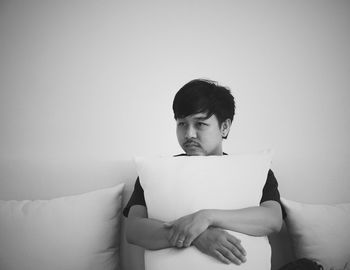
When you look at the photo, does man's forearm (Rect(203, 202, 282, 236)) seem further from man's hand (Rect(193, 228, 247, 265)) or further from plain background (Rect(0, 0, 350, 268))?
plain background (Rect(0, 0, 350, 268))

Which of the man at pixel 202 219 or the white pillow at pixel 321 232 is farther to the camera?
the white pillow at pixel 321 232

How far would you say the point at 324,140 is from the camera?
3.55 ft

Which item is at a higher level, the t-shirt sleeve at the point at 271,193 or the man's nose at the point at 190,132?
the man's nose at the point at 190,132

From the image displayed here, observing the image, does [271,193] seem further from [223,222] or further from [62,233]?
[62,233]

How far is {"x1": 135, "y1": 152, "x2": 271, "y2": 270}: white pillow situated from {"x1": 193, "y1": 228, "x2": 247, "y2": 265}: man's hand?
0.04ft

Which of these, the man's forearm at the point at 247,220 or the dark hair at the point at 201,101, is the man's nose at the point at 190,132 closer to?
the dark hair at the point at 201,101

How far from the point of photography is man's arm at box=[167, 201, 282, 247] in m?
0.55

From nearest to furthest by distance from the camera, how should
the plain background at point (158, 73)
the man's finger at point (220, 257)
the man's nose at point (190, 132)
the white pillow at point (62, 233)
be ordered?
the man's finger at point (220, 257), the white pillow at point (62, 233), the man's nose at point (190, 132), the plain background at point (158, 73)

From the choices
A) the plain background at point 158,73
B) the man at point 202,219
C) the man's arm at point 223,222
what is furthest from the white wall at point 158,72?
the man's arm at point 223,222

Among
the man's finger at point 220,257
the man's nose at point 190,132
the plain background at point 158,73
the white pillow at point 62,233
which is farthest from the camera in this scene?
the plain background at point 158,73

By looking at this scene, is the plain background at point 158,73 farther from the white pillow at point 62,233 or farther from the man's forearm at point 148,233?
the man's forearm at point 148,233

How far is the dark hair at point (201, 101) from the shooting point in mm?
847

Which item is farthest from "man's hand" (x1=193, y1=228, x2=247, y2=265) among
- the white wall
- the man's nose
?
the white wall

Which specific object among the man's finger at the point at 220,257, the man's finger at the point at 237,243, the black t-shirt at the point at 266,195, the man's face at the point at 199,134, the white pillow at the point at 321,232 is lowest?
the white pillow at the point at 321,232
